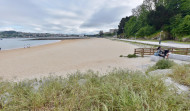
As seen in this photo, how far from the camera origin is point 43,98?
214cm

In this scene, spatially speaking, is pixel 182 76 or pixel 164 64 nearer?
pixel 182 76

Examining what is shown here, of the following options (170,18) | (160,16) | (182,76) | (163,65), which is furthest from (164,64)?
(160,16)

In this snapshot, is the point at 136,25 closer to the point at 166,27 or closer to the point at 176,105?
the point at 166,27

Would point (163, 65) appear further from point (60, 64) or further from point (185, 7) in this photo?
point (185, 7)

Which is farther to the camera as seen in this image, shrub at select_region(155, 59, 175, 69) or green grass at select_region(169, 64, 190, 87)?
shrub at select_region(155, 59, 175, 69)

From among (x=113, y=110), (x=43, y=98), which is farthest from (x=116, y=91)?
(x=43, y=98)

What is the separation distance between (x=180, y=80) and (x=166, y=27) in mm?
40229

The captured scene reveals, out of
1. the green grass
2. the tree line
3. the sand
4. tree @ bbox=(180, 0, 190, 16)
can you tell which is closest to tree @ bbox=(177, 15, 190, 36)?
the tree line

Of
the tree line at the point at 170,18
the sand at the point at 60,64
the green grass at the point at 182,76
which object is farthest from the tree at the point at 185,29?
the green grass at the point at 182,76

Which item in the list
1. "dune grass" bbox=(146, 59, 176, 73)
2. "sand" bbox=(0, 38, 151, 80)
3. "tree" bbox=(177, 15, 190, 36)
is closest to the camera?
"dune grass" bbox=(146, 59, 176, 73)

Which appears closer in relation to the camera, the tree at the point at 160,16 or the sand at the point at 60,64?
the sand at the point at 60,64

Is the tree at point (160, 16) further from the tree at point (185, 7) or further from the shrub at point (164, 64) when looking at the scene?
the shrub at point (164, 64)

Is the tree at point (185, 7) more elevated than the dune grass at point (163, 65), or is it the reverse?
the tree at point (185, 7)

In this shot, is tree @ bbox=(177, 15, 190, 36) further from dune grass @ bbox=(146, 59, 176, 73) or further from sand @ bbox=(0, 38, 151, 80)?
dune grass @ bbox=(146, 59, 176, 73)
